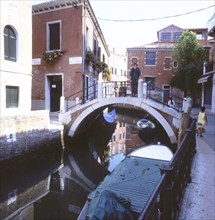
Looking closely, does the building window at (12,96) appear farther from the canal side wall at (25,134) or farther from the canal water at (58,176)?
the canal water at (58,176)

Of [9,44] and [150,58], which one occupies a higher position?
[150,58]

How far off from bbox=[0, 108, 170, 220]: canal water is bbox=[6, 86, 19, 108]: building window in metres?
2.62

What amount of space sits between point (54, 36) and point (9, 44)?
4023 mm

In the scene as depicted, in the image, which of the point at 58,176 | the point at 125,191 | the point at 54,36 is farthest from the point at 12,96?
the point at 125,191

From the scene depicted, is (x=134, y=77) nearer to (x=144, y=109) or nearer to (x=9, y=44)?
(x=144, y=109)

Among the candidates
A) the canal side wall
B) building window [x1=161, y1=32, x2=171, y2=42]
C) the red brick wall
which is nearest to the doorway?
the red brick wall

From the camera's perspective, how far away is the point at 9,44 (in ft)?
32.8

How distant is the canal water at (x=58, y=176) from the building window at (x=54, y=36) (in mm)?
5504

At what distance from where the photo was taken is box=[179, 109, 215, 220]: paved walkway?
2.95 metres

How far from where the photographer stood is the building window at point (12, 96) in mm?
9962

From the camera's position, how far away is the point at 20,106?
1062cm

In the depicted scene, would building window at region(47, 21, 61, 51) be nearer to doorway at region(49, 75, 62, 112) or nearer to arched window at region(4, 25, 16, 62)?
doorway at region(49, 75, 62, 112)

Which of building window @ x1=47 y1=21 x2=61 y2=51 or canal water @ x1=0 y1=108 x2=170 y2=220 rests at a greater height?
building window @ x1=47 y1=21 x2=61 y2=51

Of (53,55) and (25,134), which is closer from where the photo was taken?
(25,134)
